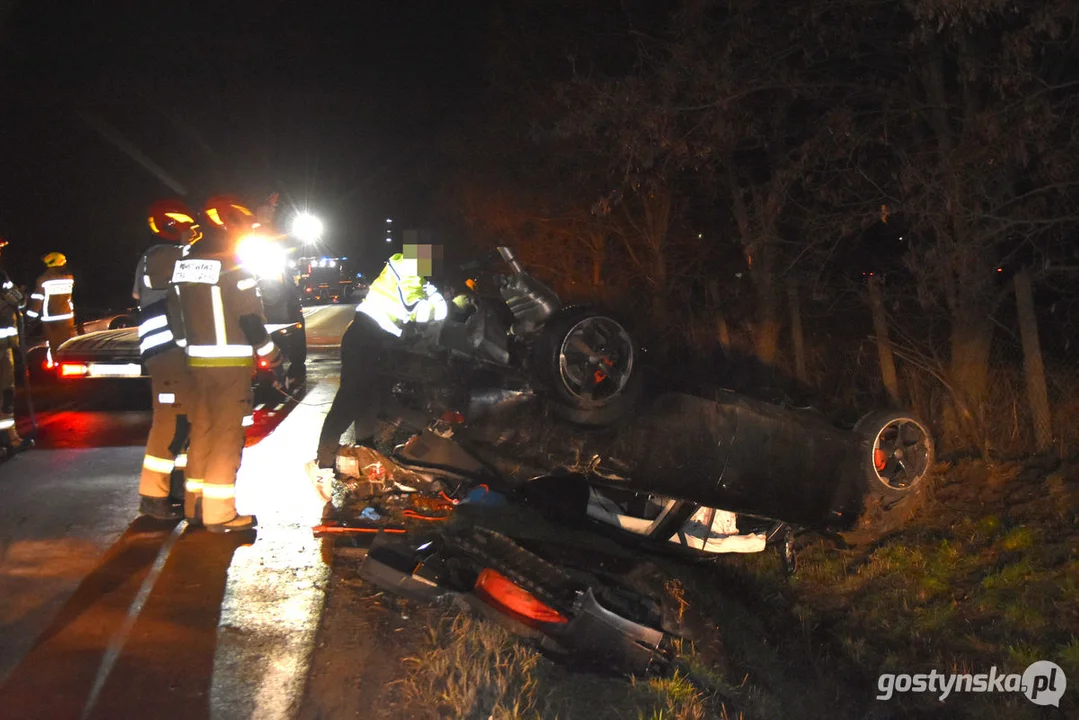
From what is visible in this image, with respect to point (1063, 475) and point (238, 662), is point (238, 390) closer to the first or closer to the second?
point (238, 662)

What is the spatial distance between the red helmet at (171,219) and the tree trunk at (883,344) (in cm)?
597

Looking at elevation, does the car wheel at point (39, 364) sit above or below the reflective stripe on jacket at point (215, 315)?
below

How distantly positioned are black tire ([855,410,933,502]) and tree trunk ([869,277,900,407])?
2785 millimetres

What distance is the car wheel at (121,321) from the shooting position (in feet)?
40.3

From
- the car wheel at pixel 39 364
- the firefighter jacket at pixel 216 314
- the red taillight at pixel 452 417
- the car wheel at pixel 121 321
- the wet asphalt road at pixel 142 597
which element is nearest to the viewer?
the wet asphalt road at pixel 142 597

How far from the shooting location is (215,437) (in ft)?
19.3

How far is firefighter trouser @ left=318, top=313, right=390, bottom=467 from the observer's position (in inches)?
248

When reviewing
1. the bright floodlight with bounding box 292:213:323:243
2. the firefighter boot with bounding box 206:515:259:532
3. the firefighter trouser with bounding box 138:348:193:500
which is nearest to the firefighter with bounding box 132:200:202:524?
the firefighter trouser with bounding box 138:348:193:500

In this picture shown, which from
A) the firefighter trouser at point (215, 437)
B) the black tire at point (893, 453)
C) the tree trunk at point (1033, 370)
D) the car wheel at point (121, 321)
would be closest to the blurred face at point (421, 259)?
the firefighter trouser at point (215, 437)

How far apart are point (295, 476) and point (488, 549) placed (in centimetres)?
303

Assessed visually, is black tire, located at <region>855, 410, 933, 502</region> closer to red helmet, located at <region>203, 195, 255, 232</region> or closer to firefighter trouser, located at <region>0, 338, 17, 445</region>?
red helmet, located at <region>203, 195, 255, 232</region>

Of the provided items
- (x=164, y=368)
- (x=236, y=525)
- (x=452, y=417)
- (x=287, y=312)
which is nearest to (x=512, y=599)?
(x=452, y=417)

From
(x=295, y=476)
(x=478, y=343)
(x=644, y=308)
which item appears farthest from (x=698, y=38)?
(x=644, y=308)

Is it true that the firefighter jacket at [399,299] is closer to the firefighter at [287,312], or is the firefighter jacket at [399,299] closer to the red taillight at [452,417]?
the red taillight at [452,417]
